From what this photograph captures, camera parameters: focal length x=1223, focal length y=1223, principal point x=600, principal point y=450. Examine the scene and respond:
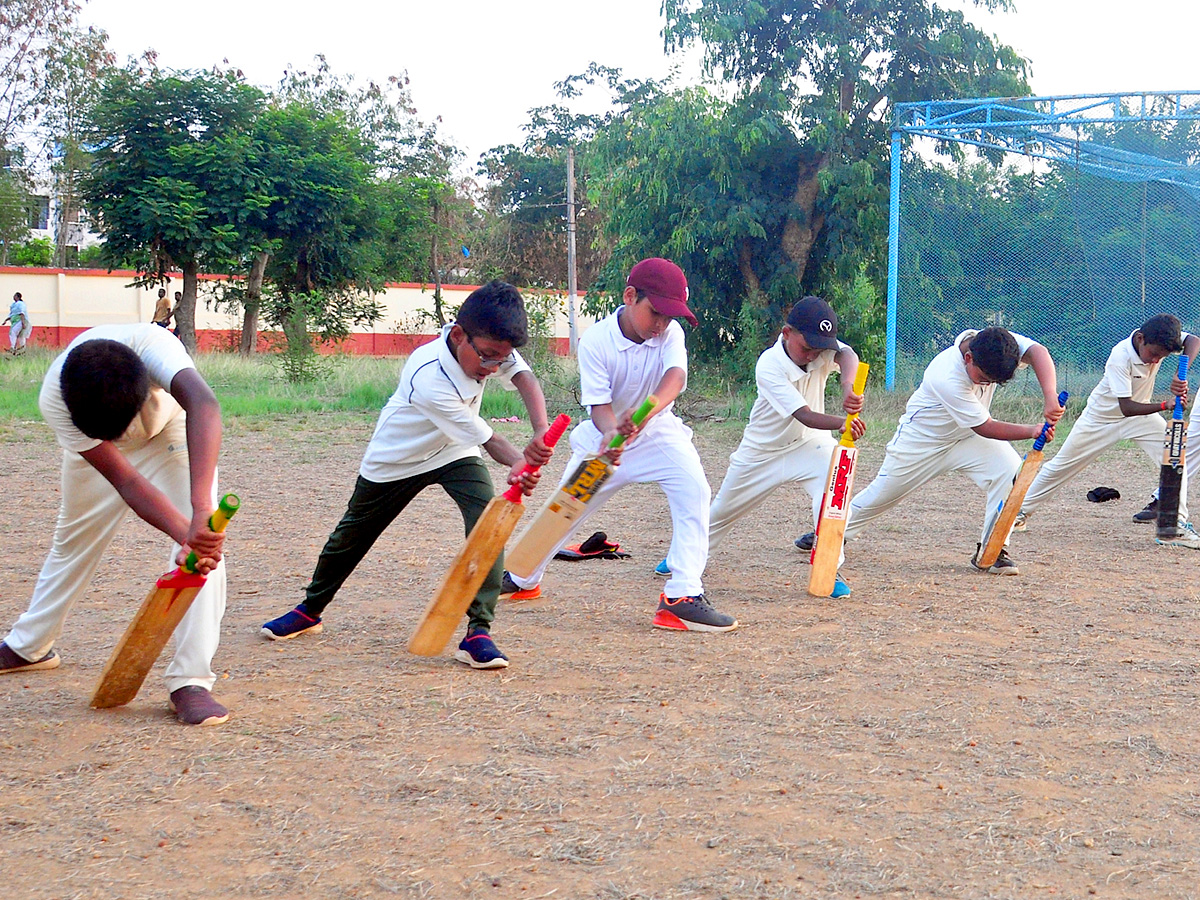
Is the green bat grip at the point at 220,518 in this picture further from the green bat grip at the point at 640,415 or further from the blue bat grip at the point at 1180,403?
the blue bat grip at the point at 1180,403

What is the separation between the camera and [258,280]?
1095 inches

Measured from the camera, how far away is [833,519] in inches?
252

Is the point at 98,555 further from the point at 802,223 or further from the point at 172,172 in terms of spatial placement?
the point at 172,172

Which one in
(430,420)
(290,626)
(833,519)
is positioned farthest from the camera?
(833,519)

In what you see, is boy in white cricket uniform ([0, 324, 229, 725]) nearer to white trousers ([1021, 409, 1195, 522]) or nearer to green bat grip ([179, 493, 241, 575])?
green bat grip ([179, 493, 241, 575])

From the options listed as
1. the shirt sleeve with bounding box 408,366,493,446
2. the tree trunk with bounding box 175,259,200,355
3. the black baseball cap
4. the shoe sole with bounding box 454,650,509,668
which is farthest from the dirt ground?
the tree trunk with bounding box 175,259,200,355

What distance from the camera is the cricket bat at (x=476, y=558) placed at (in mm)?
4773

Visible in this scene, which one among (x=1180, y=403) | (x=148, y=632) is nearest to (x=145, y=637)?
(x=148, y=632)

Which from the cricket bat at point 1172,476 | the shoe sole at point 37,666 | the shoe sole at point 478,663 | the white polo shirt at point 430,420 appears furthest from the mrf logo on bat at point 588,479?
the cricket bat at point 1172,476

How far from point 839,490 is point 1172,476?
9.62ft

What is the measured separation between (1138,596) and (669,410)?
273 cm

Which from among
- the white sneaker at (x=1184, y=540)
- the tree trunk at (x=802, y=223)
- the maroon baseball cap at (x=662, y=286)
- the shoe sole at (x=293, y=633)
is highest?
the tree trunk at (x=802, y=223)

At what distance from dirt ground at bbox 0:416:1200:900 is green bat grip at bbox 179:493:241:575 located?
1.93ft

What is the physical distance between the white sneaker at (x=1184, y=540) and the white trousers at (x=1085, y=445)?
34 cm
